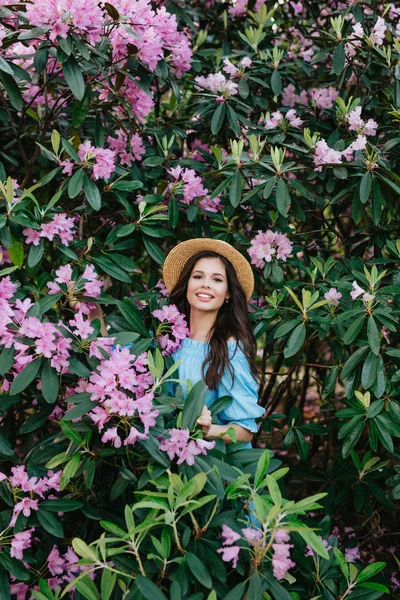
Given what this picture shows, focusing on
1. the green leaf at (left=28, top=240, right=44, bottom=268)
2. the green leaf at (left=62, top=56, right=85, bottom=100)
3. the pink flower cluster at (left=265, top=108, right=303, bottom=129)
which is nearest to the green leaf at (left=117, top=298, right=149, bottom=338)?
the green leaf at (left=28, top=240, right=44, bottom=268)

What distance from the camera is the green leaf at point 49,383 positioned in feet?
5.57

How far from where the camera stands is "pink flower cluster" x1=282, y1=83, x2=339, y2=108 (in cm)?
274

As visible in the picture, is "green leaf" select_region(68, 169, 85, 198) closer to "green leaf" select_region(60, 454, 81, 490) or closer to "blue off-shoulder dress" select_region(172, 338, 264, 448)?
"blue off-shoulder dress" select_region(172, 338, 264, 448)

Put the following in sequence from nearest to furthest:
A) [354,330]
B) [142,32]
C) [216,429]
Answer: [216,429] → [354,330] → [142,32]

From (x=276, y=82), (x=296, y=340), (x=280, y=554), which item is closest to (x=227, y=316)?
(x=296, y=340)

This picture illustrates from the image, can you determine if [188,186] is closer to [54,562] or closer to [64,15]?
[64,15]

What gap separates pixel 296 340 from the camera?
2107 mm

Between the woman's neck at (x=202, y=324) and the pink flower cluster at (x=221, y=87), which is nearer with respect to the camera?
the woman's neck at (x=202, y=324)

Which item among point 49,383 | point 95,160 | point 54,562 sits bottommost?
point 54,562

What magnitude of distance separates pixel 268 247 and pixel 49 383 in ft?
3.39

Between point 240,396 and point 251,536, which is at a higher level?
point 240,396

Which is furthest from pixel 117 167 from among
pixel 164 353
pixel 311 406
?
pixel 311 406

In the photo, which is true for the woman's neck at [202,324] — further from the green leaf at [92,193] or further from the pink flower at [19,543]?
the pink flower at [19,543]

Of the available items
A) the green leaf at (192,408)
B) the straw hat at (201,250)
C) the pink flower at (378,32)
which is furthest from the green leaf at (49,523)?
the pink flower at (378,32)
